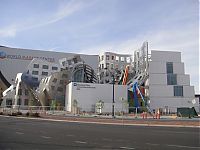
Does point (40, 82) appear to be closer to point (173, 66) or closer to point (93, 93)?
point (93, 93)

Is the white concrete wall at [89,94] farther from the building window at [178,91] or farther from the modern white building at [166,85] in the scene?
the building window at [178,91]

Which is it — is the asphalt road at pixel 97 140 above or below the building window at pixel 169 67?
below

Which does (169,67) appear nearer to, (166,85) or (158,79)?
(158,79)

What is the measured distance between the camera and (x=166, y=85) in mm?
92438

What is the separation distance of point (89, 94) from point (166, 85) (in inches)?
1142

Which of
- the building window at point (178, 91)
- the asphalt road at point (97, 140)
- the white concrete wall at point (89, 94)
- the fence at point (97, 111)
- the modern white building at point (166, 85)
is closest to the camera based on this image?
the asphalt road at point (97, 140)

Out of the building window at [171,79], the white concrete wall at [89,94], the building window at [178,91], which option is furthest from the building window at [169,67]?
the white concrete wall at [89,94]

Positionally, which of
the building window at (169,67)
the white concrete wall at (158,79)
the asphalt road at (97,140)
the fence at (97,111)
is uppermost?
the building window at (169,67)

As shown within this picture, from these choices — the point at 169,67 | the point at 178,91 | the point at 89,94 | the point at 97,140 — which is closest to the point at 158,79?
the point at 169,67

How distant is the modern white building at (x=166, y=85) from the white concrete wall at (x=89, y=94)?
46.5 ft

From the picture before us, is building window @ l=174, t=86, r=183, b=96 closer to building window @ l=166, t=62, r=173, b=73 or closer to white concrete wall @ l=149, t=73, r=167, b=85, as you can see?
white concrete wall @ l=149, t=73, r=167, b=85

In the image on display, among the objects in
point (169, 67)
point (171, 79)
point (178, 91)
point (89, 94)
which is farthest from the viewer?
point (169, 67)

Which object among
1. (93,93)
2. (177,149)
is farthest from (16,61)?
(177,149)

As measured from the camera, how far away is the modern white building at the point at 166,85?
91.7 meters
